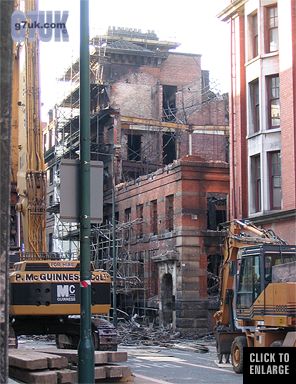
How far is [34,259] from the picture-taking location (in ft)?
56.7

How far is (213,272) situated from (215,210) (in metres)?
4.05

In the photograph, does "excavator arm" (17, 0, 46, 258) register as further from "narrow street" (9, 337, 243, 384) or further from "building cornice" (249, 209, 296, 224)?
"building cornice" (249, 209, 296, 224)

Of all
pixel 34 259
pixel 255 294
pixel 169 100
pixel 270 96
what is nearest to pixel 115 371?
pixel 34 259

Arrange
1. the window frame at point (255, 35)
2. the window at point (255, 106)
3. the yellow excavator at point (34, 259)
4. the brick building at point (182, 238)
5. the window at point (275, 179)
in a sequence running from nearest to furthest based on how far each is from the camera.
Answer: the yellow excavator at point (34, 259) < the window at point (275, 179) < the window at point (255, 106) < the window frame at point (255, 35) < the brick building at point (182, 238)

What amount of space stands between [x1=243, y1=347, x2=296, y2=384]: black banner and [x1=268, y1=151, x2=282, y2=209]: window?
77.2 ft

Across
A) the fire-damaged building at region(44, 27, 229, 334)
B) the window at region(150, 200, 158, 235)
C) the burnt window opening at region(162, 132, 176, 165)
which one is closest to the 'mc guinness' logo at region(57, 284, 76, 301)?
the fire-damaged building at region(44, 27, 229, 334)

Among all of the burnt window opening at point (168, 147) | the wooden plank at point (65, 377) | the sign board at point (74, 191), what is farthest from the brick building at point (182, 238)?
the sign board at point (74, 191)

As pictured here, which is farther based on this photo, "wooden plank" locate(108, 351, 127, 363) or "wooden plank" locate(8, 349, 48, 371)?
"wooden plank" locate(108, 351, 127, 363)

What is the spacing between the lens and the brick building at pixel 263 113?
32.2m

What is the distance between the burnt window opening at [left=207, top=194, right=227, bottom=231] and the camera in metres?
44.6

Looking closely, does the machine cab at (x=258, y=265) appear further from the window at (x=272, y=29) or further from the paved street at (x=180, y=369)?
the window at (x=272, y=29)

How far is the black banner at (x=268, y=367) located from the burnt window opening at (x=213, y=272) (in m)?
32.3

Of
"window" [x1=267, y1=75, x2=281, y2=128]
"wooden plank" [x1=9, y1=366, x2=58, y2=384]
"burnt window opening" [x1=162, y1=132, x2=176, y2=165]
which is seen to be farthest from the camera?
"burnt window opening" [x1=162, y1=132, x2=176, y2=165]

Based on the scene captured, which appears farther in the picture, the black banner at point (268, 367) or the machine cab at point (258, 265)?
the machine cab at point (258, 265)
